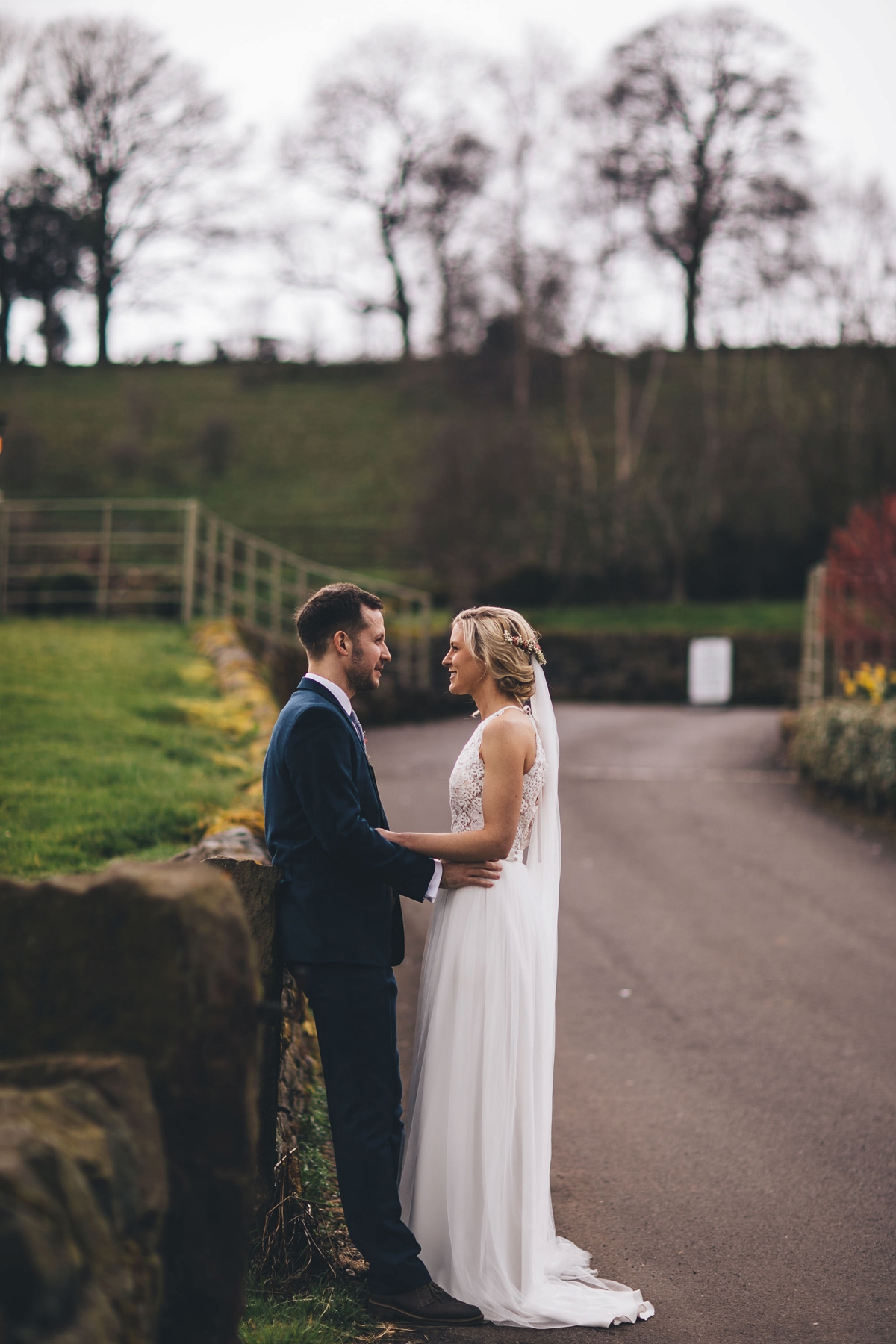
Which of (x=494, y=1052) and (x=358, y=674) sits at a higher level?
(x=358, y=674)

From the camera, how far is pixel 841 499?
2502 cm

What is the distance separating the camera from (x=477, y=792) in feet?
12.9

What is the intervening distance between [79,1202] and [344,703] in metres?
1.88

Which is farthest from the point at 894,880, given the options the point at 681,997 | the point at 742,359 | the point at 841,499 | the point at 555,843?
the point at 742,359

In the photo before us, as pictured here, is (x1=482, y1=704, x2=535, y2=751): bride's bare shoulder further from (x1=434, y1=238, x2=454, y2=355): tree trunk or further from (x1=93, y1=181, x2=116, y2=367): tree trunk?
(x1=93, y1=181, x2=116, y2=367): tree trunk

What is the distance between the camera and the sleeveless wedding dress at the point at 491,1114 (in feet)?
11.9

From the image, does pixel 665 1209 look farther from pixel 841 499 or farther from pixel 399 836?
pixel 841 499

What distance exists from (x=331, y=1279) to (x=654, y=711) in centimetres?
1988

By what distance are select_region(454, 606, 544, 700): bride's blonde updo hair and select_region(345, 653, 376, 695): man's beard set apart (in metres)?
0.46

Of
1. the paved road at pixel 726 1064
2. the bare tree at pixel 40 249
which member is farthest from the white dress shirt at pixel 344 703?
the bare tree at pixel 40 249

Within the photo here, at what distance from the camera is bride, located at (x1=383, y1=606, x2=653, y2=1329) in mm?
3635

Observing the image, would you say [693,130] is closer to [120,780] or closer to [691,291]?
[691,291]

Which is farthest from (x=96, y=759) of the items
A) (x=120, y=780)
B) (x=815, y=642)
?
(x=815, y=642)

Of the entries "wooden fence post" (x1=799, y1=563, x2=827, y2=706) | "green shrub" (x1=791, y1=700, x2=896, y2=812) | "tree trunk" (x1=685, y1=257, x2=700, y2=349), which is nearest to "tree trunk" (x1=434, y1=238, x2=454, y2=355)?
"tree trunk" (x1=685, y1=257, x2=700, y2=349)
